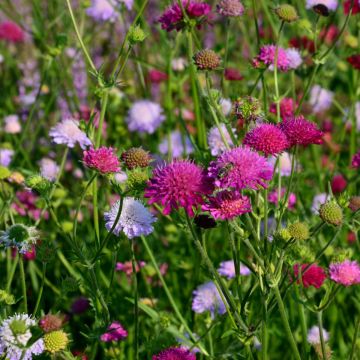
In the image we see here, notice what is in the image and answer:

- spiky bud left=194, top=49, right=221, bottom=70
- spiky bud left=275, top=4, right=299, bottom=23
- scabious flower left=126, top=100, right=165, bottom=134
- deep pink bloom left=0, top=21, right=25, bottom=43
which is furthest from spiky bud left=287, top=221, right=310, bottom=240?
deep pink bloom left=0, top=21, right=25, bottom=43

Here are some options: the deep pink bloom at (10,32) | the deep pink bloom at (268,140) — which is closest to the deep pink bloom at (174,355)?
the deep pink bloom at (268,140)

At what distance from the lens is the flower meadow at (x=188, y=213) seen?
1.49 meters

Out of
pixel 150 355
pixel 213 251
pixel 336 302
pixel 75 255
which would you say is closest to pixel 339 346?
pixel 336 302

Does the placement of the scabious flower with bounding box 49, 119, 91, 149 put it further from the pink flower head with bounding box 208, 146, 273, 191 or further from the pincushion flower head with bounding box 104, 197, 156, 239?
the pink flower head with bounding box 208, 146, 273, 191

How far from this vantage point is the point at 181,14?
1981mm

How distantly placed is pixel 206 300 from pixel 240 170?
747 mm

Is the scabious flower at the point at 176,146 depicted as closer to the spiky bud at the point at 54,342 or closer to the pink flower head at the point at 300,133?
the pink flower head at the point at 300,133

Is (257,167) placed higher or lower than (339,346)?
higher

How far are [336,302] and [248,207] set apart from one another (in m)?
1.08

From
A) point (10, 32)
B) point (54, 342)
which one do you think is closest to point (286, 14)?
point (54, 342)

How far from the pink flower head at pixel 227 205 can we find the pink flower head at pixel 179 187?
0.02 meters

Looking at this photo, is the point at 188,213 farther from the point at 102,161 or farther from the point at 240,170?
the point at 102,161

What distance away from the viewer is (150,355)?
1.83m

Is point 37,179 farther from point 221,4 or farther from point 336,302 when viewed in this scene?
point 336,302
